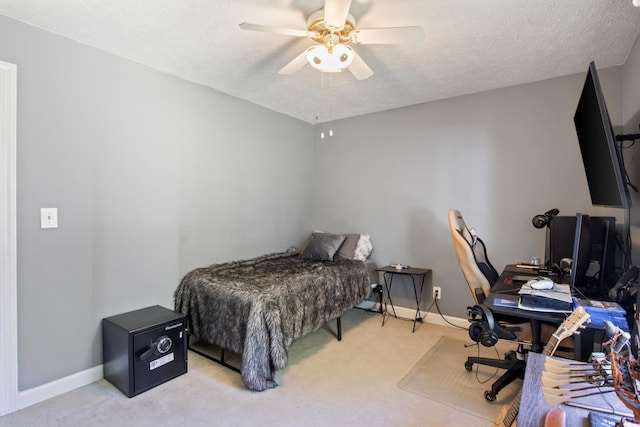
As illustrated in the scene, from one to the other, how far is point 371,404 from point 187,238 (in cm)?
197

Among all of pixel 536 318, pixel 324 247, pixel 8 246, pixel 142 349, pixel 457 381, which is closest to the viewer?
pixel 536 318

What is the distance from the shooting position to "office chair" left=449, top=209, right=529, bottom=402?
1.84 meters

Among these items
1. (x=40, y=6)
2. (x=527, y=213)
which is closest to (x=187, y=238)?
(x=40, y=6)

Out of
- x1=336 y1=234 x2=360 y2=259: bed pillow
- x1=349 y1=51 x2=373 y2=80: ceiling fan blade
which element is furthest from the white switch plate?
x1=336 y1=234 x2=360 y2=259: bed pillow

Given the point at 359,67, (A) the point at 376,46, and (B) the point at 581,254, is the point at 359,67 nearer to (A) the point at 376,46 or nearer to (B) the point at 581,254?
(A) the point at 376,46

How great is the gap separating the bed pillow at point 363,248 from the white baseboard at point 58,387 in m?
2.52

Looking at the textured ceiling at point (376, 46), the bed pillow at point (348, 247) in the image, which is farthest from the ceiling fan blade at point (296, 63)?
the bed pillow at point (348, 247)

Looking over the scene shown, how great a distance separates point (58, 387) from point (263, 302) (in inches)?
55.7

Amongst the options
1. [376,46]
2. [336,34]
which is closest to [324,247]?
[376,46]

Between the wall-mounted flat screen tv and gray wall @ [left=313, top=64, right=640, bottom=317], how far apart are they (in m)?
0.75

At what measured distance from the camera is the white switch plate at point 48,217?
83.3 inches

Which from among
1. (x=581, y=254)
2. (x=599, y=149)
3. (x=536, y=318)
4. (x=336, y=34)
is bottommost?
(x=536, y=318)

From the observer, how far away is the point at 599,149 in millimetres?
1807

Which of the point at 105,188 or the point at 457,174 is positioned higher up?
the point at 457,174
